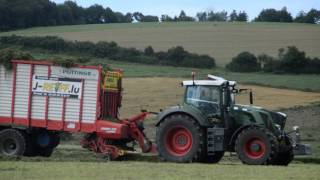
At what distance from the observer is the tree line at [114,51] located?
170 feet

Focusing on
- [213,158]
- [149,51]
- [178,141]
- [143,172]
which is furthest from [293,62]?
[143,172]

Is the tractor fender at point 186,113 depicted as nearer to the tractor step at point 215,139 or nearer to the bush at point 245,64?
the tractor step at point 215,139

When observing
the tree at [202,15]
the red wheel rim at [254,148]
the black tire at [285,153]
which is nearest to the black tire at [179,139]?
the red wheel rim at [254,148]

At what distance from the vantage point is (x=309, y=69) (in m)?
48.6

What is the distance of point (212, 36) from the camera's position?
6700cm

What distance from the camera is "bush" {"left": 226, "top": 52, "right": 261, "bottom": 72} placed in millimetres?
49281

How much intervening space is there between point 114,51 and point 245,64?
32.8 ft

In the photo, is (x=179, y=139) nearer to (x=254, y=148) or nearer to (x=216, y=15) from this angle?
(x=254, y=148)

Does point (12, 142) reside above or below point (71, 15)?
below

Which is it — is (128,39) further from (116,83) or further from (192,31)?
(116,83)

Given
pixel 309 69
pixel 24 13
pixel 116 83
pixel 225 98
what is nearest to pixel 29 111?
pixel 116 83

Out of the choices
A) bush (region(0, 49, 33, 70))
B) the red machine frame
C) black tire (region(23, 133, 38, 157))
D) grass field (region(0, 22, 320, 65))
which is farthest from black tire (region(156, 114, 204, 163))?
grass field (region(0, 22, 320, 65))

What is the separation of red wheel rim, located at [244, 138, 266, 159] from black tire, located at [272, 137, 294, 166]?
0.50m

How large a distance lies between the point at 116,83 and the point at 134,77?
24087mm
